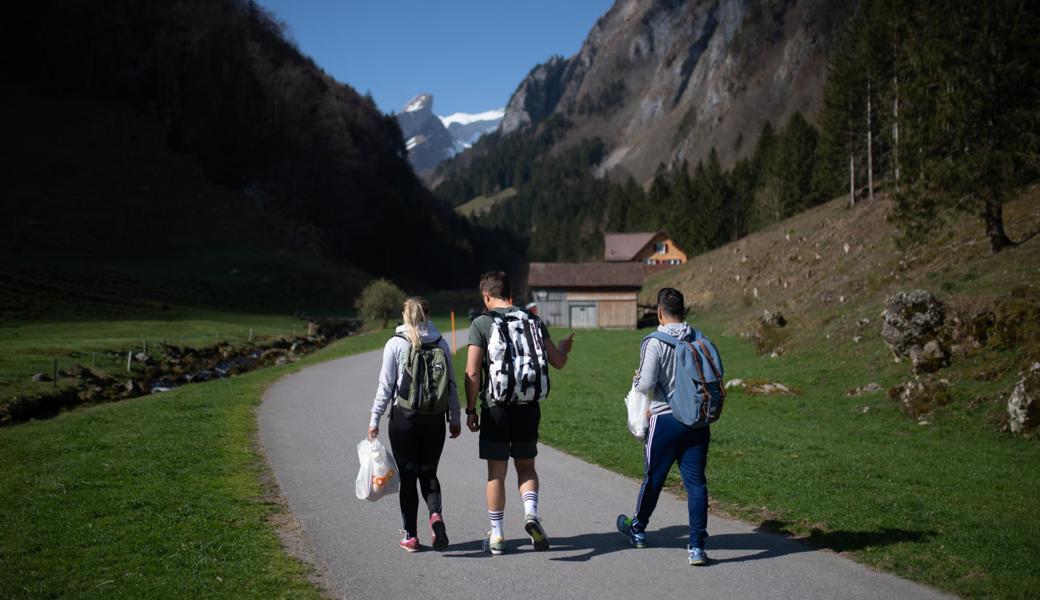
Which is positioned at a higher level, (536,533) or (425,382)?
(425,382)

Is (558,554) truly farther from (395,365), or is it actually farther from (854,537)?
(854,537)

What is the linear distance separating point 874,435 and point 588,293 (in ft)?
153

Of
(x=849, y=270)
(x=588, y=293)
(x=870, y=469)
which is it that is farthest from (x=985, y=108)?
(x=588, y=293)

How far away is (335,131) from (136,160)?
32840mm

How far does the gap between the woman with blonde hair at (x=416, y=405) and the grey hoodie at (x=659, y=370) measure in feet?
5.82

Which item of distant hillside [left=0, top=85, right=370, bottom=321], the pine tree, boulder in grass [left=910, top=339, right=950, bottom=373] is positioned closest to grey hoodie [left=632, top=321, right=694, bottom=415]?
boulder in grass [left=910, top=339, right=950, bottom=373]

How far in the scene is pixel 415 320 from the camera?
6.73 m

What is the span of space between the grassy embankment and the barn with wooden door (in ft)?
73.4

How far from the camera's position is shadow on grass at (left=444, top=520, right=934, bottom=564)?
670 cm

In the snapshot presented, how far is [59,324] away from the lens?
127 feet

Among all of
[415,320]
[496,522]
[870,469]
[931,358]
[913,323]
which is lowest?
[870,469]

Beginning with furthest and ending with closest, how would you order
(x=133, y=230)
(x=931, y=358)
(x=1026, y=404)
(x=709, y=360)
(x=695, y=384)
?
(x=133, y=230) → (x=931, y=358) → (x=1026, y=404) → (x=709, y=360) → (x=695, y=384)

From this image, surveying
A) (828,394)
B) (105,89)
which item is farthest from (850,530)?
(105,89)

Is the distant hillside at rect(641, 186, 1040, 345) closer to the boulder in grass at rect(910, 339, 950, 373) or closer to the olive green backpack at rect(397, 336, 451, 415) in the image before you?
the boulder in grass at rect(910, 339, 950, 373)
